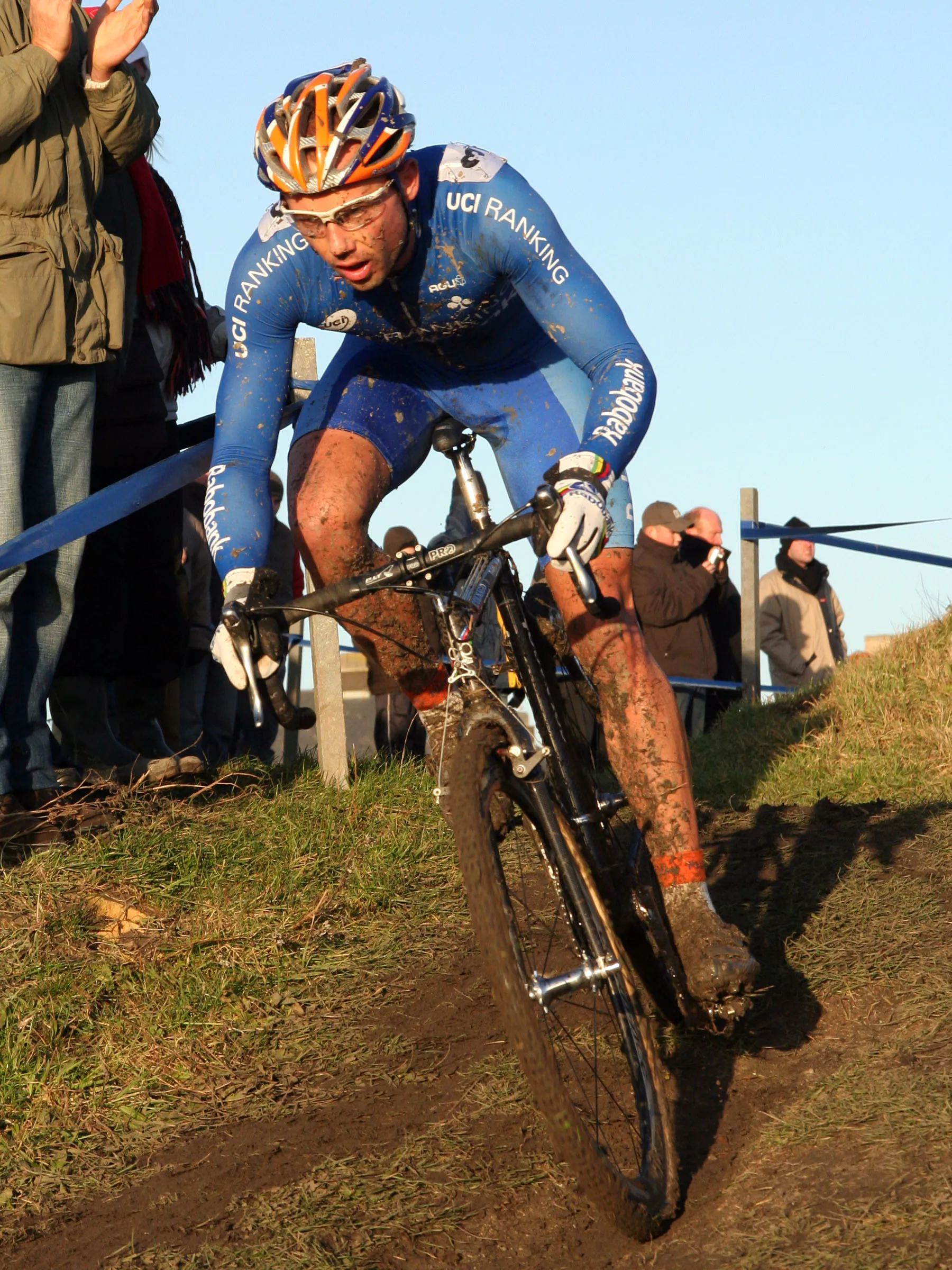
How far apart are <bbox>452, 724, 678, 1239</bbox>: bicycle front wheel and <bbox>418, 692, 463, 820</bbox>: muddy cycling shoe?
0.46ft

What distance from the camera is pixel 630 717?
14.5 feet

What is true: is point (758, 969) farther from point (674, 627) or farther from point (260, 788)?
point (674, 627)

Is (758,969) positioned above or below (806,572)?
below

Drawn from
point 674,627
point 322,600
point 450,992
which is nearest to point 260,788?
point 450,992

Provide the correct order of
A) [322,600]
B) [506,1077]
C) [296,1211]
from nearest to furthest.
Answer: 1. [322,600]
2. [296,1211]
3. [506,1077]

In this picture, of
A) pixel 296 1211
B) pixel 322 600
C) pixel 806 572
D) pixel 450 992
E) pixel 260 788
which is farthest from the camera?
pixel 806 572

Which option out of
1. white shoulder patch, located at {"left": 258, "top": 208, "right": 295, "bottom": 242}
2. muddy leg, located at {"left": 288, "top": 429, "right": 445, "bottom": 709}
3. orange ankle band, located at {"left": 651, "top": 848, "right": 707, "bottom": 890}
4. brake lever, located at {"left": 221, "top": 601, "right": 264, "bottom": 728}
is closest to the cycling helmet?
white shoulder patch, located at {"left": 258, "top": 208, "right": 295, "bottom": 242}

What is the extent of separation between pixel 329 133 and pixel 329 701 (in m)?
3.49

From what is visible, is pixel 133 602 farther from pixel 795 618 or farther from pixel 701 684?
pixel 795 618

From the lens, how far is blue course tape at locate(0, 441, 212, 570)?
495 cm

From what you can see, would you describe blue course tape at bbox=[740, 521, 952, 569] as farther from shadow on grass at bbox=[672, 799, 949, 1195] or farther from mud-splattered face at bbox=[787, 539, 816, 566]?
shadow on grass at bbox=[672, 799, 949, 1195]

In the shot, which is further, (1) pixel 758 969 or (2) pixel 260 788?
(2) pixel 260 788

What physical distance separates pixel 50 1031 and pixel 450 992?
1.28m

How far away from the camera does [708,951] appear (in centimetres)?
418
